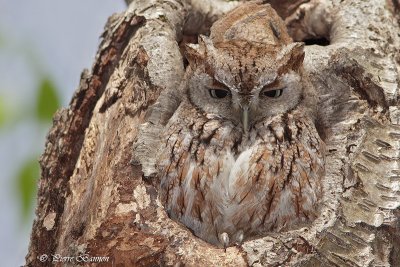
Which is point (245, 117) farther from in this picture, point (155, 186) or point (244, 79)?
point (155, 186)

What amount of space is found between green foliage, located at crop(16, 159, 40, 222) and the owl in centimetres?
88

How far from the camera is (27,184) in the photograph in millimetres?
4707

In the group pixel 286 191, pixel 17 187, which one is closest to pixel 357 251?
pixel 286 191

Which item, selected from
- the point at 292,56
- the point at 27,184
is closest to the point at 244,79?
the point at 292,56

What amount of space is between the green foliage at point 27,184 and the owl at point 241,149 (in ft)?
2.90

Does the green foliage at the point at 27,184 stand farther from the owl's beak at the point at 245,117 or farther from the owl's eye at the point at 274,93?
the owl's eye at the point at 274,93

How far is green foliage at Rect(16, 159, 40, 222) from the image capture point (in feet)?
15.0

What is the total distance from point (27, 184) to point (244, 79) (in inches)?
61.5

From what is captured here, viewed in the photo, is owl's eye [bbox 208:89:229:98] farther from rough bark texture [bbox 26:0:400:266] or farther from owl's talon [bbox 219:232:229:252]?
owl's talon [bbox 219:232:229:252]

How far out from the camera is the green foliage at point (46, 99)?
15.0 feet

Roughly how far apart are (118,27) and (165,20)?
0.36 metres

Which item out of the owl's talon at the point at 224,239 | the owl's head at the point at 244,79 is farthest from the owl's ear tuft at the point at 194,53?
the owl's talon at the point at 224,239

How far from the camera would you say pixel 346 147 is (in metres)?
4.41

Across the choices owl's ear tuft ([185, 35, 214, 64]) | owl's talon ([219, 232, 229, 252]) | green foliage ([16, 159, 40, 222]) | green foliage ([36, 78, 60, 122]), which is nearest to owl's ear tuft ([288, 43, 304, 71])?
owl's ear tuft ([185, 35, 214, 64])
